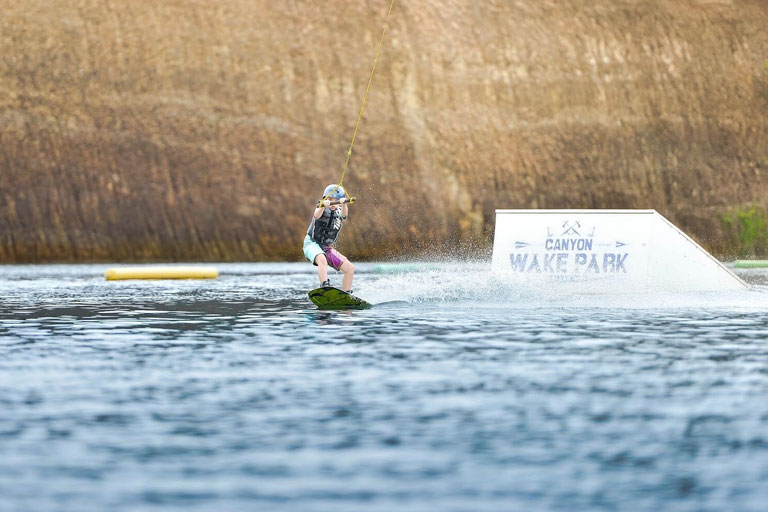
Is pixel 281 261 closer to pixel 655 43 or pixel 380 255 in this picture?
pixel 380 255

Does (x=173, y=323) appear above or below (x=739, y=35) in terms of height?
below

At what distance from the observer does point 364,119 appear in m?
57.5

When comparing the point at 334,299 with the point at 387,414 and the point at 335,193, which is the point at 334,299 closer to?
the point at 335,193

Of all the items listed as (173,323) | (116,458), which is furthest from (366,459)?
(173,323)

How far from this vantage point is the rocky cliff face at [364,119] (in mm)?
54281

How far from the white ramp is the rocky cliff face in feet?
106

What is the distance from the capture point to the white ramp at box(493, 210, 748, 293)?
20641mm

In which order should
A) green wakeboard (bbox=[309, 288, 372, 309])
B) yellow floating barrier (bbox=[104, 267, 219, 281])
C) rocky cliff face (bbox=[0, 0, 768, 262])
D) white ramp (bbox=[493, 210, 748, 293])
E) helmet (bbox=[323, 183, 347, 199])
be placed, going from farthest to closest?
rocky cliff face (bbox=[0, 0, 768, 262]), yellow floating barrier (bbox=[104, 267, 219, 281]), white ramp (bbox=[493, 210, 748, 293]), helmet (bbox=[323, 183, 347, 199]), green wakeboard (bbox=[309, 288, 372, 309])

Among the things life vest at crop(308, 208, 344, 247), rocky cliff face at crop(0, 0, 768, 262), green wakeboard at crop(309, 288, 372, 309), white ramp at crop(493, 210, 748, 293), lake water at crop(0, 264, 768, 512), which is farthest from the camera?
rocky cliff face at crop(0, 0, 768, 262)

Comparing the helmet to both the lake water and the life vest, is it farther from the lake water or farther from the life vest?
the lake water

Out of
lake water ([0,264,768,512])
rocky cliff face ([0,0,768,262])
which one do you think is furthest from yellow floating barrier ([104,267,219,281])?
rocky cliff face ([0,0,768,262])

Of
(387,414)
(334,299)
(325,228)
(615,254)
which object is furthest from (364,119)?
(387,414)

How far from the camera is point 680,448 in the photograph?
6.70 metres

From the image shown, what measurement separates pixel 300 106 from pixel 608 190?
557 inches
